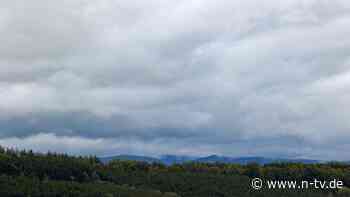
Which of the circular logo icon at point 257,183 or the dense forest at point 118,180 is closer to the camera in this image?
the dense forest at point 118,180

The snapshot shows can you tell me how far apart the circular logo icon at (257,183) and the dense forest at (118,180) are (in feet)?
1.19

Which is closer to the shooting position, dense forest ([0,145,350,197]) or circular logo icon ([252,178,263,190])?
dense forest ([0,145,350,197])

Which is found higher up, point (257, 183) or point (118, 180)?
point (118, 180)

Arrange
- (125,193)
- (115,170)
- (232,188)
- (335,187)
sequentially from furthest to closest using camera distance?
(335,187)
(115,170)
(232,188)
(125,193)

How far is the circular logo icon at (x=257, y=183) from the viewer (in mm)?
30663

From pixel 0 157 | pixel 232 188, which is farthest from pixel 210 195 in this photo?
pixel 0 157

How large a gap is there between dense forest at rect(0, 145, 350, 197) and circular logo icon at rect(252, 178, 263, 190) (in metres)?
0.36

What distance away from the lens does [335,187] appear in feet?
112

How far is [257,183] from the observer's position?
32.7 meters

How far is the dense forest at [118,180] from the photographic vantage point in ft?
69.4

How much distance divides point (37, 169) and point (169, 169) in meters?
13.2

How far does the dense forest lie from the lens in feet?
69.4

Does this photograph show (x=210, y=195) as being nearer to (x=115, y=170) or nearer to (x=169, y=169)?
(x=115, y=170)

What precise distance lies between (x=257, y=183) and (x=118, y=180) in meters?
8.34
